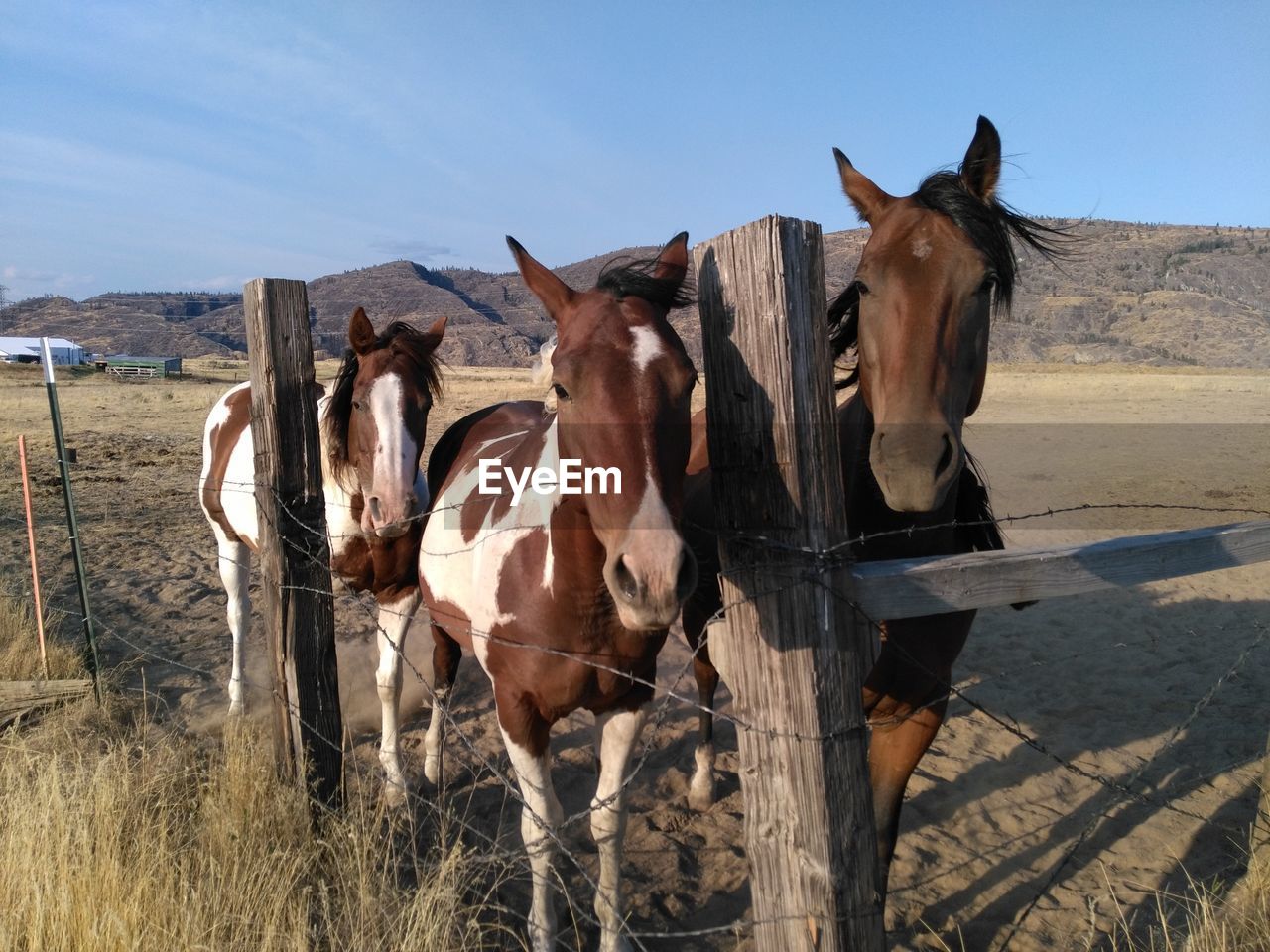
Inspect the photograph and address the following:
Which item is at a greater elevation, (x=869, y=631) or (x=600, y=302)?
(x=600, y=302)

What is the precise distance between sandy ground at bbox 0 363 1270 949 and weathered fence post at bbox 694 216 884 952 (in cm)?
26

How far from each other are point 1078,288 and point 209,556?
247ft

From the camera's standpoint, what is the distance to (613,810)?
2.67 meters

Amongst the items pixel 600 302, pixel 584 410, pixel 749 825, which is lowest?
pixel 749 825

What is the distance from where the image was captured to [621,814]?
8.89 feet

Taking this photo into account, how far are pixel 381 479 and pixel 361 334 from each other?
2.86ft

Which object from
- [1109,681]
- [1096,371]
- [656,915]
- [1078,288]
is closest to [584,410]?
[656,915]

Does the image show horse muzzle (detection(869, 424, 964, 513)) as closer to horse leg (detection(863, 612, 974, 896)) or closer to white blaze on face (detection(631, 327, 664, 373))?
white blaze on face (detection(631, 327, 664, 373))

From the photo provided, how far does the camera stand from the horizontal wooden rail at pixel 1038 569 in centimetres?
164

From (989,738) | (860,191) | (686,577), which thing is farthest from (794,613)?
(989,738)

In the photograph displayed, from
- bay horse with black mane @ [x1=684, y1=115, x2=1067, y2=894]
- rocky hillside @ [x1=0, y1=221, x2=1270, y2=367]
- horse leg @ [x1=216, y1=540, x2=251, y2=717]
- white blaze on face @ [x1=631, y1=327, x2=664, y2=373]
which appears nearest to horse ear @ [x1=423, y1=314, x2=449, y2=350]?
bay horse with black mane @ [x1=684, y1=115, x2=1067, y2=894]

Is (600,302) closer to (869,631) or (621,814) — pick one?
(869,631)

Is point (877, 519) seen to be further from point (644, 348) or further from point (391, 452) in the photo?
point (391, 452)

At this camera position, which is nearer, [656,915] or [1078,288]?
[656,915]
